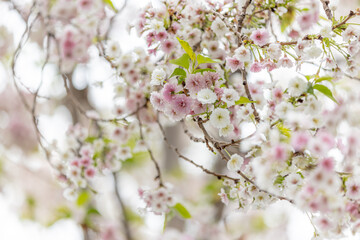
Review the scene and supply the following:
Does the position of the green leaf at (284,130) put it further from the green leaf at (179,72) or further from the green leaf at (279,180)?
the green leaf at (179,72)

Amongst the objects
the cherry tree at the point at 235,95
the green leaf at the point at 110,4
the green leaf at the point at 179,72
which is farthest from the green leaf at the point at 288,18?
the green leaf at the point at 110,4

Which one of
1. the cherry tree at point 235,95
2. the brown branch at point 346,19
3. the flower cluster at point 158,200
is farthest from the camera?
the flower cluster at point 158,200

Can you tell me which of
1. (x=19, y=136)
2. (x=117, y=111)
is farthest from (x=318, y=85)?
(x=19, y=136)

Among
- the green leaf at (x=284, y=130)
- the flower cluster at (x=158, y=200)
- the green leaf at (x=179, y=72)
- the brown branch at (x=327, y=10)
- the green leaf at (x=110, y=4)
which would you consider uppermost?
the brown branch at (x=327, y=10)

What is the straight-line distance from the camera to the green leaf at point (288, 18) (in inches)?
31.3

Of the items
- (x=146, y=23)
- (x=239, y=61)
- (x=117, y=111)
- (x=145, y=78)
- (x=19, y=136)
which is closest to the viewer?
(x=239, y=61)

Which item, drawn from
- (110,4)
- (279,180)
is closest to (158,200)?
(279,180)

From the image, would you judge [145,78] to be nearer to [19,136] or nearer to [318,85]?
[318,85]

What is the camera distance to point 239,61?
747 millimetres

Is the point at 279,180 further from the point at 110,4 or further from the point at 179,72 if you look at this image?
the point at 110,4

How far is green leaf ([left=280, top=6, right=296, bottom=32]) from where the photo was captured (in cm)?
79

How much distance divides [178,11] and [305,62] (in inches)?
12.1

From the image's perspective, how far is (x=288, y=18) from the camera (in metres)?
0.83

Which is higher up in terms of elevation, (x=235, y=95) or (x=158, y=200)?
(x=235, y=95)
